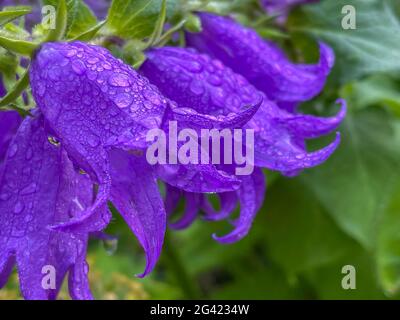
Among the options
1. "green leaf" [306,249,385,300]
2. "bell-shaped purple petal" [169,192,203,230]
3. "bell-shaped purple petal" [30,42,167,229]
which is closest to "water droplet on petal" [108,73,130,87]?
"bell-shaped purple petal" [30,42,167,229]

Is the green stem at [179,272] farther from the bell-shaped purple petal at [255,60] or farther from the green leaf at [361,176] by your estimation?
the bell-shaped purple petal at [255,60]

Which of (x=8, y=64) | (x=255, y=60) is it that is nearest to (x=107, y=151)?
(x=8, y=64)

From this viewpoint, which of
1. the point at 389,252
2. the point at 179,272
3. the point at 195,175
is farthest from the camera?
the point at 179,272

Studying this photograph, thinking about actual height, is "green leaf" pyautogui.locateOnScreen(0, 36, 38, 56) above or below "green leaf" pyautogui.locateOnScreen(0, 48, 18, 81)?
above

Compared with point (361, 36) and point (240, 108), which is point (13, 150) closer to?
point (240, 108)

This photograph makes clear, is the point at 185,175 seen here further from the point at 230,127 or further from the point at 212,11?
the point at 212,11

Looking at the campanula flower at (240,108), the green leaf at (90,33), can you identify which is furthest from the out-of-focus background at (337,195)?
the green leaf at (90,33)

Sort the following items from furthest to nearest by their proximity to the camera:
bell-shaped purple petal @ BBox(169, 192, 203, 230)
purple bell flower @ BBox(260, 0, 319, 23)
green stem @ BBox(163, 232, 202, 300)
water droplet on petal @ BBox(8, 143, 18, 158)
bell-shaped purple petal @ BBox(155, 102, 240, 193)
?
green stem @ BBox(163, 232, 202, 300), purple bell flower @ BBox(260, 0, 319, 23), bell-shaped purple petal @ BBox(169, 192, 203, 230), water droplet on petal @ BBox(8, 143, 18, 158), bell-shaped purple petal @ BBox(155, 102, 240, 193)

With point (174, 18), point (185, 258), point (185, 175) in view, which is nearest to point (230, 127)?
point (185, 175)

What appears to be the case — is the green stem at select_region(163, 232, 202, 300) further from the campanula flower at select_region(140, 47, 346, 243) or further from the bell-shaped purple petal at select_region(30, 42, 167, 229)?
the bell-shaped purple petal at select_region(30, 42, 167, 229)
